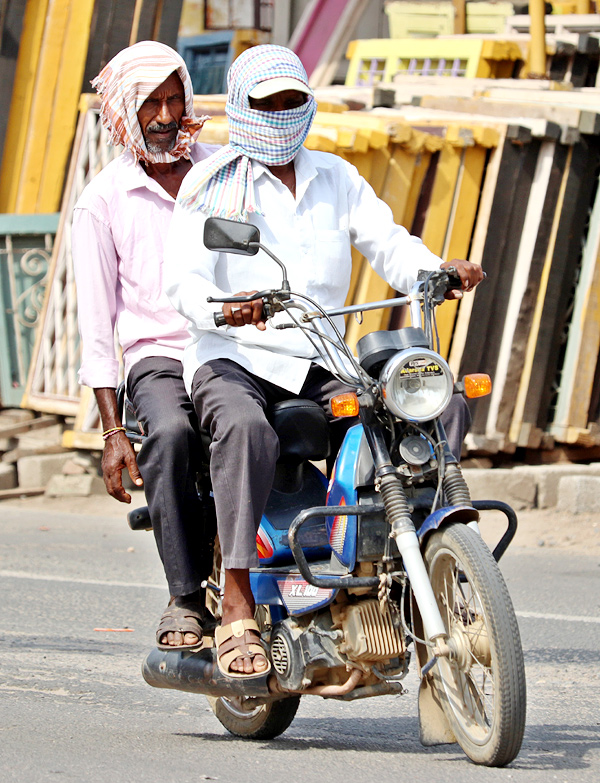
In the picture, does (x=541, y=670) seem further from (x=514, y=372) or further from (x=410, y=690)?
(x=514, y=372)

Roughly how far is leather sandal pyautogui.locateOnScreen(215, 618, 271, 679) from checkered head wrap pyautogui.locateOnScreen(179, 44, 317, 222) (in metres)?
1.22

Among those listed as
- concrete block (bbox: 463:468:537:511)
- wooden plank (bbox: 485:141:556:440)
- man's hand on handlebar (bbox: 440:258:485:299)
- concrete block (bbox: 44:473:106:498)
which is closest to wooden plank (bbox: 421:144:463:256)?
wooden plank (bbox: 485:141:556:440)

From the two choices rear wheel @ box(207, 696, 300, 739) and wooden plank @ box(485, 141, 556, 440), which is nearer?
rear wheel @ box(207, 696, 300, 739)

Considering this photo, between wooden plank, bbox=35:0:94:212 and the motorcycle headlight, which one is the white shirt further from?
wooden plank, bbox=35:0:94:212

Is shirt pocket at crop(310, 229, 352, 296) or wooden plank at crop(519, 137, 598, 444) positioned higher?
wooden plank at crop(519, 137, 598, 444)

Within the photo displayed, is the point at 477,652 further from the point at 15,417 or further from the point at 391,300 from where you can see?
the point at 15,417

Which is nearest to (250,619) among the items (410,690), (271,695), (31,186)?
(271,695)

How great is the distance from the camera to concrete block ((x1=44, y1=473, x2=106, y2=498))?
920 cm

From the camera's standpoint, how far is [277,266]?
375 cm

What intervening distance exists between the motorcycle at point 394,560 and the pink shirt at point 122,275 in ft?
2.45

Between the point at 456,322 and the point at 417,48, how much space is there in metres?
4.16

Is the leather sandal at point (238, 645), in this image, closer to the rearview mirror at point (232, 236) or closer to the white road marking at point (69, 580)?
the rearview mirror at point (232, 236)

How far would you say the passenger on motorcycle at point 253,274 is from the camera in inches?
136

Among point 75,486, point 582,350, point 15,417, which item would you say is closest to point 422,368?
point 582,350
